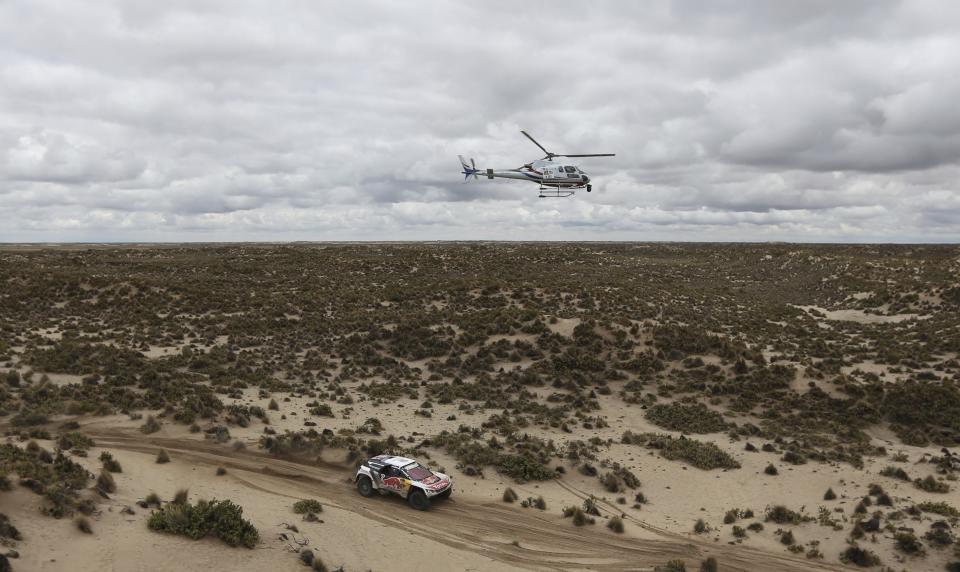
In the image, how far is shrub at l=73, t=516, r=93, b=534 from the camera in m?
14.8

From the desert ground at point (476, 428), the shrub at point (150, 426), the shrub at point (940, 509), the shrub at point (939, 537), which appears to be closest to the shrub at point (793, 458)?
the desert ground at point (476, 428)

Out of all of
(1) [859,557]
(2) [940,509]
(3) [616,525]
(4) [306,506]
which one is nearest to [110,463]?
(4) [306,506]

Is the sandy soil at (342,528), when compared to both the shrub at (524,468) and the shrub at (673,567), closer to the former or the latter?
the shrub at (673,567)

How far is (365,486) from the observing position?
21.8 meters

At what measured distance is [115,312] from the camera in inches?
2052

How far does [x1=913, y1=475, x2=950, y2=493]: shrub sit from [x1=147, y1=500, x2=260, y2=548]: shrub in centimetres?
2611

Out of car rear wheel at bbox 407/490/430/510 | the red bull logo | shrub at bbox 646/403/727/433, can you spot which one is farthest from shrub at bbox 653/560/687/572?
shrub at bbox 646/403/727/433

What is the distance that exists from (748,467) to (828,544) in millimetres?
7288

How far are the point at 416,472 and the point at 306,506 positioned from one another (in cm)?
426

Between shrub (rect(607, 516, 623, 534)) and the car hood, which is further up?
the car hood

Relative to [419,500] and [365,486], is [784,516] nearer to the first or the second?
[419,500]

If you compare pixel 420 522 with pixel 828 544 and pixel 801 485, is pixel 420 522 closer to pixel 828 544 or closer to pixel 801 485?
pixel 828 544

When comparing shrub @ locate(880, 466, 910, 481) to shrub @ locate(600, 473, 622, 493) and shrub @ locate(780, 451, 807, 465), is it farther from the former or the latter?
shrub @ locate(600, 473, 622, 493)

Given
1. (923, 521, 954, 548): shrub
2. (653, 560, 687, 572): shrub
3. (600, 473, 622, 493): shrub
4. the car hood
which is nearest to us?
(653, 560, 687, 572): shrub
